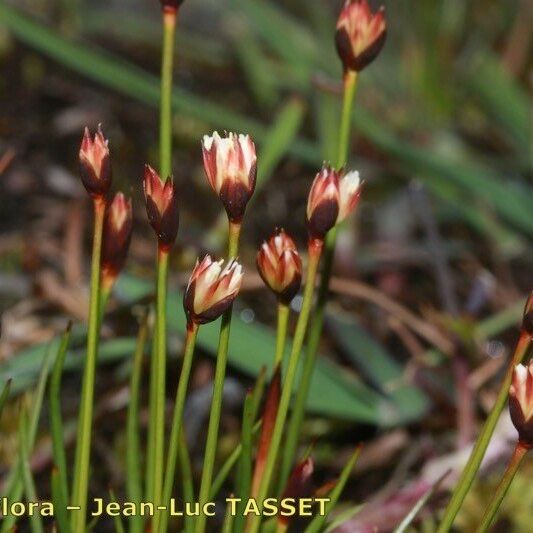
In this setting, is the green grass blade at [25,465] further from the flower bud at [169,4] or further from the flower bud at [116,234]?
the flower bud at [169,4]

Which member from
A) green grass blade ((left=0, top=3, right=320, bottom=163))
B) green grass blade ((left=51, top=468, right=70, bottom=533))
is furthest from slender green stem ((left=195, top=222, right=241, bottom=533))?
green grass blade ((left=0, top=3, right=320, bottom=163))

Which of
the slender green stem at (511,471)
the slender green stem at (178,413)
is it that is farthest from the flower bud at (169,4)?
the slender green stem at (511,471)

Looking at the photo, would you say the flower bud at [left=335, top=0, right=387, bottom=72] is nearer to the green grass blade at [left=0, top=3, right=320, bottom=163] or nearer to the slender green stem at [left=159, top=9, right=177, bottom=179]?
the slender green stem at [left=159, top=9, right=177, bottom=179]

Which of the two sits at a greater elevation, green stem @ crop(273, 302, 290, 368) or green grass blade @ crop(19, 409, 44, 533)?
green stem @ crop(273, 302, 290, 368)

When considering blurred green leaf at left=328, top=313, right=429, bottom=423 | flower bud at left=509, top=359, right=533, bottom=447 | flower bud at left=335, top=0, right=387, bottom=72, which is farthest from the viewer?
blurred green leaf at left=328, top=313, right=429, bottom=423

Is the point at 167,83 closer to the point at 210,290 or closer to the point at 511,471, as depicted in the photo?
the point at 210,290

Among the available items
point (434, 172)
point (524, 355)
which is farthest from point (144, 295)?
point (434, 172)
